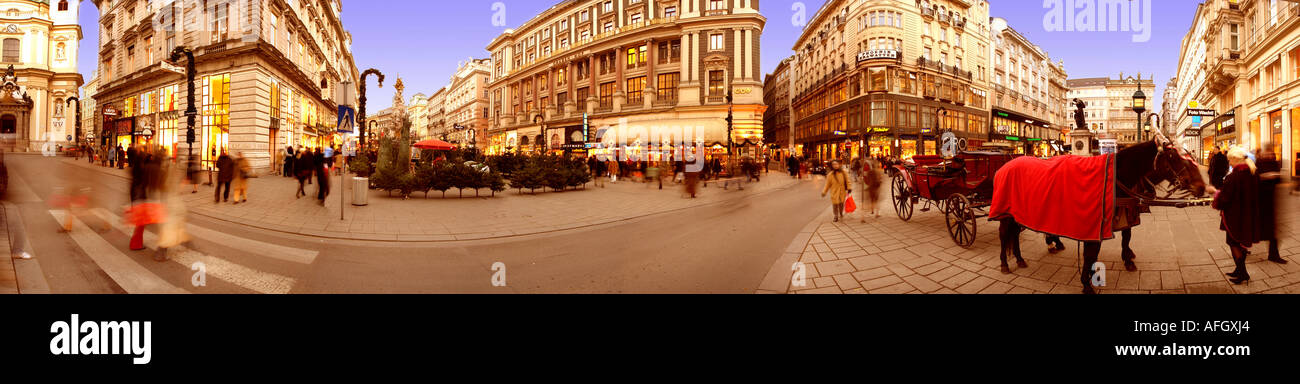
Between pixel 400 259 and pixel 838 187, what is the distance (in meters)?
6.85

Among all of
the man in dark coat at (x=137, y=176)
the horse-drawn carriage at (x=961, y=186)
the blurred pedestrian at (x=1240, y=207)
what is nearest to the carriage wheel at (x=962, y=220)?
the horse-drawn carriage at (x=961, y=186)

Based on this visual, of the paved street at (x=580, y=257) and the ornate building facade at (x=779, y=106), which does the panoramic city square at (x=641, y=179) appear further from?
the ornate building facade at (x=779, y=106)

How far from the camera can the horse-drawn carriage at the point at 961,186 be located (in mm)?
5238

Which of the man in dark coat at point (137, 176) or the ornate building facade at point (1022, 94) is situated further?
the ornate building facade at point (1022, 94)

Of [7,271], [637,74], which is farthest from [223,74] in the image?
[637,74]

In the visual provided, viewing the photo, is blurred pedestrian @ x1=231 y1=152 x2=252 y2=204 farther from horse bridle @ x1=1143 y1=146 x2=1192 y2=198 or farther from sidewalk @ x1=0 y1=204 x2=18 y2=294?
horse bridle @ x1=1143 y1=146 x2=1192 y2=198

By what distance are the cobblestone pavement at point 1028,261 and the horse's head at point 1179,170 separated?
80 cm

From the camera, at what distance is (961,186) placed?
20.4 feet

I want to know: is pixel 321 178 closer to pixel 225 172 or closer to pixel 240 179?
pixel 240 179

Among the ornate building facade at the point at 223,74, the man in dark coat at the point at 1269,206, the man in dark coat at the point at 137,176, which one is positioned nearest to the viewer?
the man in dark coat at the point at 1269,206

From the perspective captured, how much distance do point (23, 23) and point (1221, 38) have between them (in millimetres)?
77329

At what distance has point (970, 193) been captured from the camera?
6.04 metres

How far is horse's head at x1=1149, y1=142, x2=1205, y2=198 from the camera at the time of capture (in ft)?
11.0

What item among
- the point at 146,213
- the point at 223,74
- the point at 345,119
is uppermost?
the point at 223,74
